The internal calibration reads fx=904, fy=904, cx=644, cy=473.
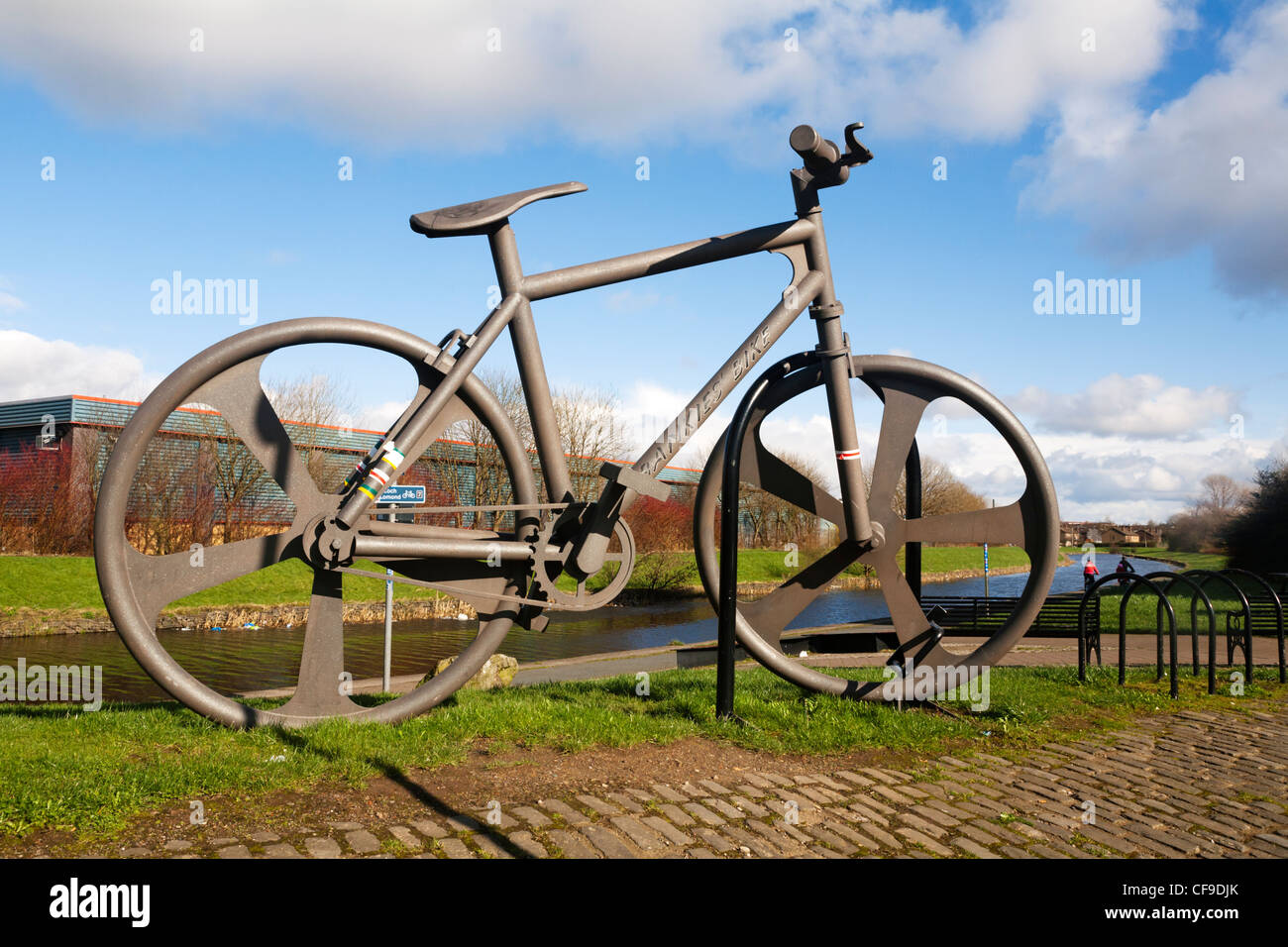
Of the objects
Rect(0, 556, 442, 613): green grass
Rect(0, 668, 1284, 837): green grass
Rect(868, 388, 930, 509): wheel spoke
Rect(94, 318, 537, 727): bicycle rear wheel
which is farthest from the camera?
Rect(0, 556, 442, 613): green grass

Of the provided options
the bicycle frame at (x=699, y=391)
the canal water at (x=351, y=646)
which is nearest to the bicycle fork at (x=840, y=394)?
the bicycle frame at (x=699, y=391)

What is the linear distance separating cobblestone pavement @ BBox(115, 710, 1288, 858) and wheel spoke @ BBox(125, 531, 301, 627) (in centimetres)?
162

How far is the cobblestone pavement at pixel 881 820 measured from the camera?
319 centimetres

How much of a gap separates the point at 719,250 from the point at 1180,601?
16.8 metres

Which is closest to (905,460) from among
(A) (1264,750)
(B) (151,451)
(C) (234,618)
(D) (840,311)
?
(D) (840,311)

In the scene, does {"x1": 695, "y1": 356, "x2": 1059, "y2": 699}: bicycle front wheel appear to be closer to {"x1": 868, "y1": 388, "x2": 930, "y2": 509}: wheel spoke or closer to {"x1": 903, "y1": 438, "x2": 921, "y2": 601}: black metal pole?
{"x1": 868, "y1": 388, "x2": 930, "y2": 509}: wheel spoke

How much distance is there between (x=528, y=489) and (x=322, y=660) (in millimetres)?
1396

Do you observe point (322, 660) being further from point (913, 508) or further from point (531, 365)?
point (913, 508)

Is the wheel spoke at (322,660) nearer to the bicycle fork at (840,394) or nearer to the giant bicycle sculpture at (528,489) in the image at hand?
the giant bicycle sculpture at (528,489)

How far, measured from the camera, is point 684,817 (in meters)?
3.57

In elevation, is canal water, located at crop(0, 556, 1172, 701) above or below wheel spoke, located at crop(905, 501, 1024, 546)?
below

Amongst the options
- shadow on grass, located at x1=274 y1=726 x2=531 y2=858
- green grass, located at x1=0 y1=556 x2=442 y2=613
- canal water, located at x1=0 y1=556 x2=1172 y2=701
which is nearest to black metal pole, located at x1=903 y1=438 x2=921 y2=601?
shadow on grass, located at x1=274 y1=726 x2=531 y2=858

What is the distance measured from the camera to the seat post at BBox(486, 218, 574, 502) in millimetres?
4867

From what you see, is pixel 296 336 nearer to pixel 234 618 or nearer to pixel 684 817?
pixel 684 817
